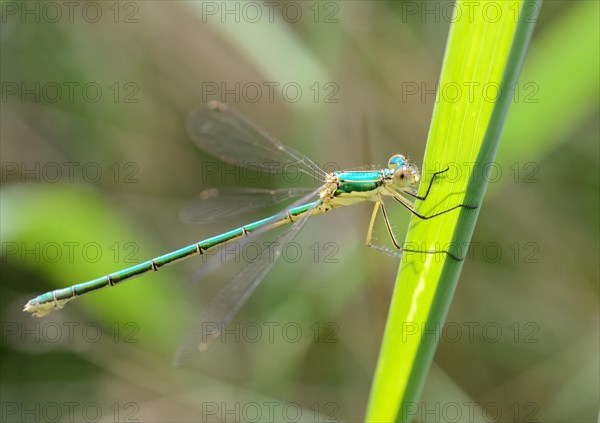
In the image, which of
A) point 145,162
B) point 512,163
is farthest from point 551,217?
point 145,162

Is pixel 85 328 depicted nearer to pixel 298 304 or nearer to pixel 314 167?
pixel 298 304

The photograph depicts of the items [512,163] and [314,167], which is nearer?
[512,163]

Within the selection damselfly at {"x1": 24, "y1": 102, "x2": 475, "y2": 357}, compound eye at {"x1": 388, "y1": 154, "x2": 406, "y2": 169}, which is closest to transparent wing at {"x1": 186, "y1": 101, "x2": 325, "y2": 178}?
damselfly at {"x1": 24, "y1": 102, "x2": 475, "y2": 357}

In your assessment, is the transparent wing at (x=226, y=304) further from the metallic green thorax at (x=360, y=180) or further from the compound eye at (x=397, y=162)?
the compound eye at (x=397, y=162)

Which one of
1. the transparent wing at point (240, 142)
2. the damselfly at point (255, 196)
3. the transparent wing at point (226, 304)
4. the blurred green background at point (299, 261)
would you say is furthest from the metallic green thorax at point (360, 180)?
the transparent wing at point (226, 304)

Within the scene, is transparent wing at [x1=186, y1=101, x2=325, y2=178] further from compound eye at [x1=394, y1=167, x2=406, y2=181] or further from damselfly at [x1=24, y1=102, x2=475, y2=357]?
compound eye at [x1=394, y1=167, x2=406, y2=181]

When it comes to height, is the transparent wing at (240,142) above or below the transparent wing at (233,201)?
above
